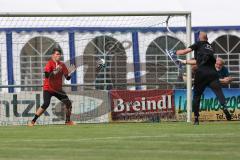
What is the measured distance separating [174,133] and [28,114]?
26.4ft

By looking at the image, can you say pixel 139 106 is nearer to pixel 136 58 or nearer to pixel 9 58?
pixel 136 58

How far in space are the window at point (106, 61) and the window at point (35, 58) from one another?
120 centimetres

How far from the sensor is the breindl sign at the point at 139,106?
21.9 m

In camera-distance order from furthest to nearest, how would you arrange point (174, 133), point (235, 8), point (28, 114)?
point (235, 8) → point (28, 114) → point (174, 133)

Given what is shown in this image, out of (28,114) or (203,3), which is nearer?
(28,114)

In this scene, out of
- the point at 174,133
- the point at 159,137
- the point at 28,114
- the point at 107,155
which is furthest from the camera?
the point at 28,114

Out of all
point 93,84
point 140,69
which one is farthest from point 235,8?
point 93,84

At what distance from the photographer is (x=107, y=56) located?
24078 millimetres

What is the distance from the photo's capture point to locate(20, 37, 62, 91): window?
23516 mm

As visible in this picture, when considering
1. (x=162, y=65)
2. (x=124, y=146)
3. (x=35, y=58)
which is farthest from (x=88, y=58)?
(x=124, y=146)

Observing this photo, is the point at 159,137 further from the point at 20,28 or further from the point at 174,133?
the point at 20,28

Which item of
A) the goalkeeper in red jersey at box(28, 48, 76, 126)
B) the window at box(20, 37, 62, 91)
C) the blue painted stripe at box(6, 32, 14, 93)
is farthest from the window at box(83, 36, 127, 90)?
the goalkeeper in red jersey at box(28, 48, 76, 126)

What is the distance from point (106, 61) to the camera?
2383 cm

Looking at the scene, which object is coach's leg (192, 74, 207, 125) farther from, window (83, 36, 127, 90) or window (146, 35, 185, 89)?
window (83, 36, 127, 90)
